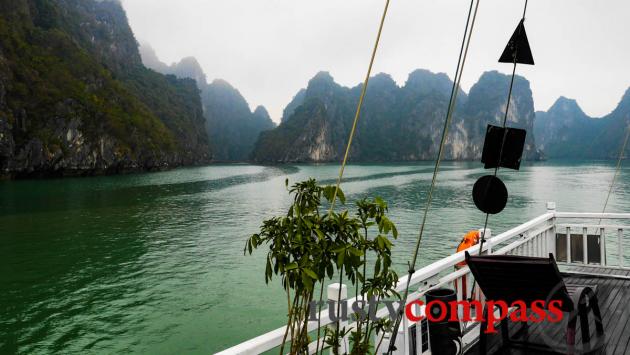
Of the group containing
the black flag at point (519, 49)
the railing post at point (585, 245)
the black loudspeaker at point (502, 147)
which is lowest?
the railing post at point (585, 245)

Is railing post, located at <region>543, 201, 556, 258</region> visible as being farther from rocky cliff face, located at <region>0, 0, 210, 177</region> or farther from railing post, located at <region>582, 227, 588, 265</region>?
rocky cliff face, located at <region>0, 0, 210, 177</region>

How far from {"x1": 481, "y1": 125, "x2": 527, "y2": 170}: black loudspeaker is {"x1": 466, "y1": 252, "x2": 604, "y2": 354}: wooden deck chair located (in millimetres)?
1792

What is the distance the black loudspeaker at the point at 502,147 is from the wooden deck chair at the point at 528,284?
1792 millimetres

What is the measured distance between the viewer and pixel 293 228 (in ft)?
6.51

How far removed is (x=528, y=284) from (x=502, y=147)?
2027mm

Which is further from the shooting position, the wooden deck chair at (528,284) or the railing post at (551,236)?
the railing post at (551,236)

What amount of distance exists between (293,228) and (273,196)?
119 ft

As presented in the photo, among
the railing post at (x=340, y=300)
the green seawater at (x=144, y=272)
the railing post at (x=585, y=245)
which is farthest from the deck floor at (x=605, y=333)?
the green seawater at (x=144, y=272)

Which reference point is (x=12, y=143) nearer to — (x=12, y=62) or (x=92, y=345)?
(x=12, y=62)

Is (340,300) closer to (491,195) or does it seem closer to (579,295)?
(579,295)

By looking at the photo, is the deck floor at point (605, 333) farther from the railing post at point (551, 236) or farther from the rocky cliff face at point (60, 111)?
the rocky cliff face at point (60, 111)

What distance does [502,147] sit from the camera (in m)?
4.29

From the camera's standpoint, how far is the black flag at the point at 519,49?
4.32 metres

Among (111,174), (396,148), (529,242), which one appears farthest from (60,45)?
(396,148)
